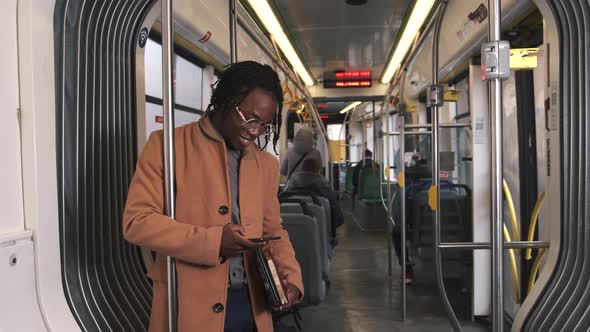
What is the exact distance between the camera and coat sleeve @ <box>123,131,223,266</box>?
1156mm

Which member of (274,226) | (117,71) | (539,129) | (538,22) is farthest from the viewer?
(539,129)

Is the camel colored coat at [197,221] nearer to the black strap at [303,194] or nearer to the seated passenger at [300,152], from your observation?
the black strap at [303,194]

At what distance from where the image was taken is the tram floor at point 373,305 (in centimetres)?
376

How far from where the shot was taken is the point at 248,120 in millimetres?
1379

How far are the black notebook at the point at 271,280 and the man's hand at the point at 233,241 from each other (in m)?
0.14

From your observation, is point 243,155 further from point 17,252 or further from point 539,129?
point 539,129

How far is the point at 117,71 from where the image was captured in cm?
171

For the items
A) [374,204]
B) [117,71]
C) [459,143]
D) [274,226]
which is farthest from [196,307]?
[374,204]

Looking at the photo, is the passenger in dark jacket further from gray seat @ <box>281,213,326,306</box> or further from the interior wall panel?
the interior wall panel

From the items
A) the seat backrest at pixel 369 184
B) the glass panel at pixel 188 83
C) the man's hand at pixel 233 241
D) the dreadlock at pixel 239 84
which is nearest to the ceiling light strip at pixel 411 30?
the glass panel at pixel 188 83

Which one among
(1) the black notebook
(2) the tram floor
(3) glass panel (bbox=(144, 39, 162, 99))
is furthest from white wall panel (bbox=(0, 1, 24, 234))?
(2) the tram floor

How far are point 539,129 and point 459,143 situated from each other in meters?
2.19

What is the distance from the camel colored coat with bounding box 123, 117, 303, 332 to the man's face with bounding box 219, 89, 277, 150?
0.14 ft

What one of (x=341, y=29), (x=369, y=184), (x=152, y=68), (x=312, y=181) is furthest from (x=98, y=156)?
(x=369, y=184)
